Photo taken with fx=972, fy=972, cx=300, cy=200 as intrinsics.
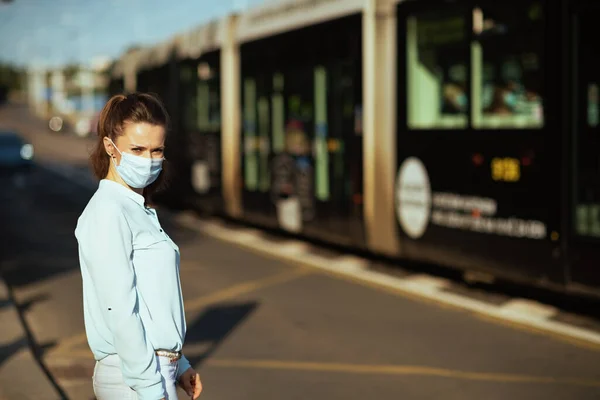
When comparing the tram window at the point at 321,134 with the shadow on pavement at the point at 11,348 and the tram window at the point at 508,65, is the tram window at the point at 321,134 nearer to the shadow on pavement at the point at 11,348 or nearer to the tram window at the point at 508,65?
the tram window at the point at 508,65

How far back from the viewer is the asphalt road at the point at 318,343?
6.14 metres

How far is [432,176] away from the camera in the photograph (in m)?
9.30

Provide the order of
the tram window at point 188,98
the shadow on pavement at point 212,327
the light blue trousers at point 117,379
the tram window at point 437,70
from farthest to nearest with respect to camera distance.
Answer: the tram window at point 188,98 → the tram window at point 437,70 → the shadow on pavement at point 212,327 → the light blue trousers at point 117,379

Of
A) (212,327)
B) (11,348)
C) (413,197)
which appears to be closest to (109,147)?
(11,348)

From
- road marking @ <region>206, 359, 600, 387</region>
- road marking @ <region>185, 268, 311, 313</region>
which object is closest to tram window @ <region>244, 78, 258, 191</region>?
road marking @ <region>185, 268, 311, 313</region>

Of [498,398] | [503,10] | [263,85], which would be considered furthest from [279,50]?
[498,398]

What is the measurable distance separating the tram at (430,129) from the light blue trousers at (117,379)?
205 inches

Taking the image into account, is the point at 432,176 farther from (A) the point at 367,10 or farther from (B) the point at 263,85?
(B) the point at 263,85

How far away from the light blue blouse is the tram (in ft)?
17.3

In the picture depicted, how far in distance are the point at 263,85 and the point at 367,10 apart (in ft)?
11.1

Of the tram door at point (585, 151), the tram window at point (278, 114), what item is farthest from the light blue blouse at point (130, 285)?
the tram window at point (278, 114)

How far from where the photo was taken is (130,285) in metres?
2.76

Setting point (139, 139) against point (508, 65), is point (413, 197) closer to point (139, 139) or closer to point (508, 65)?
point (508, 65)

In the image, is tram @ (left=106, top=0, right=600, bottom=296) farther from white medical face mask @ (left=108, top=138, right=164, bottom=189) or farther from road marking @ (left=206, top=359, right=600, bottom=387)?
white medical face mask @ (left=108, top=138, right=164, bottom=189)
